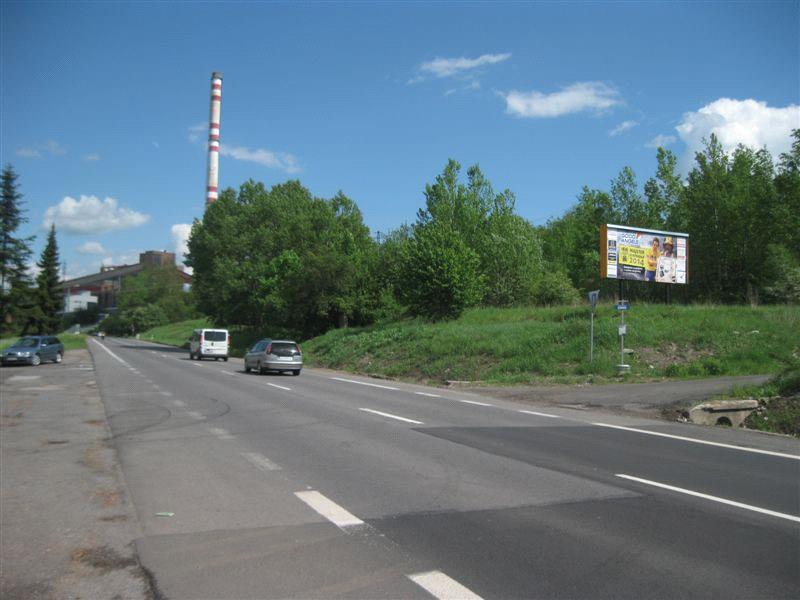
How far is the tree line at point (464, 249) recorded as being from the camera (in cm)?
3919

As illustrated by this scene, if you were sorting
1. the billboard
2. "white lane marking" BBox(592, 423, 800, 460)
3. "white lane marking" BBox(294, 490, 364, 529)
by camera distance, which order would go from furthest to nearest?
the billboard → "white lane marking" BBox(592, 423, 800, 460) → "white lane marking" BBox(294, 490, 364, 529)

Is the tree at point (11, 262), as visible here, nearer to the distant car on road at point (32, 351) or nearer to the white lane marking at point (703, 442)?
the distant car on road at point (32, 351)

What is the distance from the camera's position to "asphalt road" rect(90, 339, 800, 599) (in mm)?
4336

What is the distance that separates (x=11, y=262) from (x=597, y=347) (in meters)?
67.4

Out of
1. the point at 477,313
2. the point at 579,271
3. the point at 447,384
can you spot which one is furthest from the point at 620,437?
the point at 579,271

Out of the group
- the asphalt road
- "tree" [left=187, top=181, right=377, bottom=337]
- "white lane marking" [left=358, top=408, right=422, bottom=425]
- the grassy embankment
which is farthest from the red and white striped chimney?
the asphalt road

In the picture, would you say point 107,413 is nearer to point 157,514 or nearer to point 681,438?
point 157,514

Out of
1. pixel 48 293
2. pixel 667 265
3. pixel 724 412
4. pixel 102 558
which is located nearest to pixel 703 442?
pixel 724 412

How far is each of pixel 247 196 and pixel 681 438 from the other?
63.1 metres

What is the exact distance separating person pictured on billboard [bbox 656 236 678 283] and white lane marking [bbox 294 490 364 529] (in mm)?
26316

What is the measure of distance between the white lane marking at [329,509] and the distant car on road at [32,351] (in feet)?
105

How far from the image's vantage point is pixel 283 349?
1091 inches

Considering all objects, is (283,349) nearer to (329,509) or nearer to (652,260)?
(652,260)

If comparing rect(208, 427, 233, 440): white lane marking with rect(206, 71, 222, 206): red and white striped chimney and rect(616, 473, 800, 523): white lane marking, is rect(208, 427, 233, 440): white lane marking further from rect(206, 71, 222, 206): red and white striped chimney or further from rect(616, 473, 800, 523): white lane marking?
rect(206, 71, 222, 206): red and white striped chimney
